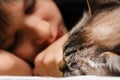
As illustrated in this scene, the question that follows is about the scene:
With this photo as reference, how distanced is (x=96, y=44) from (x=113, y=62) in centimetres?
8

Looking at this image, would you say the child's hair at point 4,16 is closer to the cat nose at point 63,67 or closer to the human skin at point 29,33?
the human skin at point 29,33

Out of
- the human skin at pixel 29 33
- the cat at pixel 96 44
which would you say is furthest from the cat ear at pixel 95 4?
the human skin at pixel 29 33

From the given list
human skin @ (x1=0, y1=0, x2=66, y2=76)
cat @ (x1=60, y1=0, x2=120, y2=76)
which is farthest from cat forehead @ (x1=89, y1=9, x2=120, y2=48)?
human skin @ (x1=0, y1=0, x2=66, y2=76)

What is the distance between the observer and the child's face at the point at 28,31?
75 centimetres

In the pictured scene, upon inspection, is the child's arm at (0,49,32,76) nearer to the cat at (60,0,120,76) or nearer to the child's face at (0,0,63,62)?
the child's face at (0,0,63,62)

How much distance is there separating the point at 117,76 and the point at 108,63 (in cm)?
3

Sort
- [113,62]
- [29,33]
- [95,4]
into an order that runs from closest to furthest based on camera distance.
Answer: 1. [113,62]
2. [95,4]
3. [29,33]

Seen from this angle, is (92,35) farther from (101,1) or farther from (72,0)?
(72,0)

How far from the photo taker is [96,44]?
1.88ft

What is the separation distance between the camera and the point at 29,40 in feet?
2.50

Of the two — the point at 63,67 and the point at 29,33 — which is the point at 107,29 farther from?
the point at 29,33

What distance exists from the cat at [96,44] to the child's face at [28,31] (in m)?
0.14

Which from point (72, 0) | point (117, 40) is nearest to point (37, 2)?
point (72, 0)

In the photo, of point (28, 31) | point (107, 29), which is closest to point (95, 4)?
point (107, 29)
